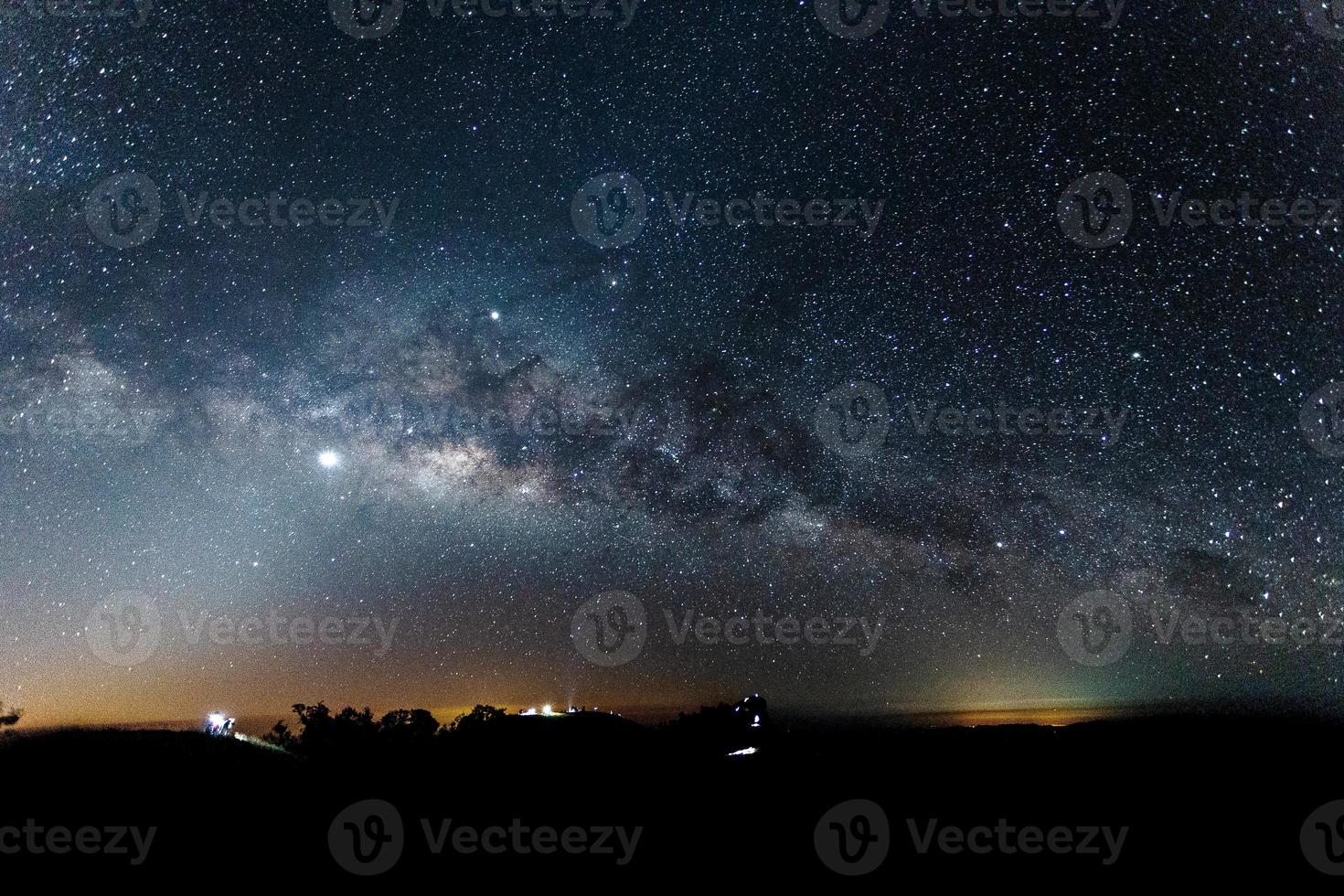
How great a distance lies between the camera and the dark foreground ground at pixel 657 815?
5.35 metres

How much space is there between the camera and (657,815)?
686 cm

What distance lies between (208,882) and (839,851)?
5.13 metres

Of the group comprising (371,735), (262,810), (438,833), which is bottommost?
(371,735)

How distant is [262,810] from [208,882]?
78 cm

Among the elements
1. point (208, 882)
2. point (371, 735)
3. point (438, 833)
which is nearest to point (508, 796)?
point (438, 833)

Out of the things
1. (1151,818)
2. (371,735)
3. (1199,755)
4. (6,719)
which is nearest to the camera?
(1151,818)

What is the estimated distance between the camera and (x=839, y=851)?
20.2 ft

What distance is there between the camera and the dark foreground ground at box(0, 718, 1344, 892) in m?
5.35

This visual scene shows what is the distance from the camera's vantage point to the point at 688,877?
18.8 ft

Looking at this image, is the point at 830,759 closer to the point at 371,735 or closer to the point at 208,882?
the point at 208,882

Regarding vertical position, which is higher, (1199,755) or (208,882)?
(208,882)

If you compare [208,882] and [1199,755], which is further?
[1199,755]

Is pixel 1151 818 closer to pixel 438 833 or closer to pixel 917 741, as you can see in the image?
pixel 917 741

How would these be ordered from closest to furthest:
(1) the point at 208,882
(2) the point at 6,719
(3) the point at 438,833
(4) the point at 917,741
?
(1) the point at 208,882
(3) the point at 438,833
(4) the point at 917,741
(2) the point at 6,719
